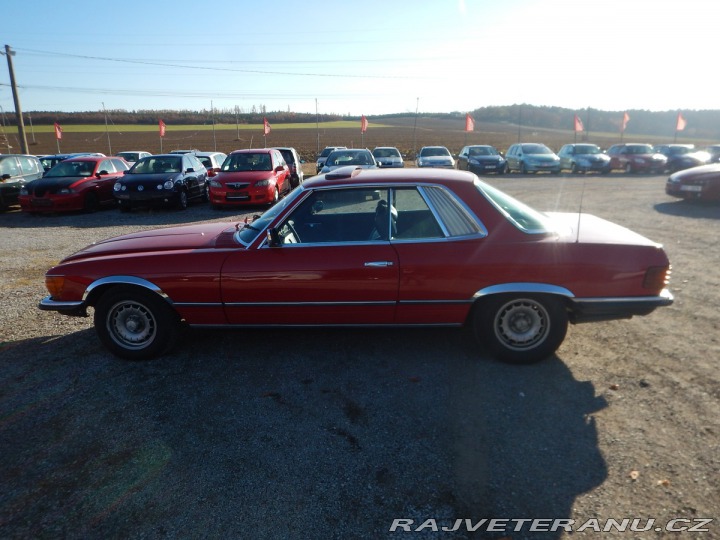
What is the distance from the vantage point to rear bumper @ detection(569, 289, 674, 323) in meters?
3.67

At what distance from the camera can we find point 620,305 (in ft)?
12.1

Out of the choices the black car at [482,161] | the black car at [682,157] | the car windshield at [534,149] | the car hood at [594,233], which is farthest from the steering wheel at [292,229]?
the black car at [682,157]

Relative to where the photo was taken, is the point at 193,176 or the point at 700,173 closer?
the point at 700,173

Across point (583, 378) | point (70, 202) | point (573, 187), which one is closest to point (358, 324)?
point (583, 378)

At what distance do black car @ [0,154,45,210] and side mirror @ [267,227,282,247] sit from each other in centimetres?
1322

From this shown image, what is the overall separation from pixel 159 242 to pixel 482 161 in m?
22.1

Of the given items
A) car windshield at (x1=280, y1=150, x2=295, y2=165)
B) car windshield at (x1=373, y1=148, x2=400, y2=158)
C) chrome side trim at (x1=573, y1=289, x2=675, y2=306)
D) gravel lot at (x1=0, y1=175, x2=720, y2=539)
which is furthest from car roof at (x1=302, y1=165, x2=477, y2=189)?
car windshield at (x1=373, y1=148, x2=400, y2=158)

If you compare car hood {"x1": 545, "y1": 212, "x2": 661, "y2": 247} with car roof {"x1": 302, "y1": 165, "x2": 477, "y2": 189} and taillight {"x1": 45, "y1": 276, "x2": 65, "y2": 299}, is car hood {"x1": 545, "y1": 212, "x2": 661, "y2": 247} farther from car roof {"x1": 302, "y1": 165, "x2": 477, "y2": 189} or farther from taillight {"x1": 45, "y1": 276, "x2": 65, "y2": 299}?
taillight {"x1": 45, "y1": 276, "x2": 65, "y2": 299}

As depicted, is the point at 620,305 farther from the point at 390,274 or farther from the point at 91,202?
the point at 91,202

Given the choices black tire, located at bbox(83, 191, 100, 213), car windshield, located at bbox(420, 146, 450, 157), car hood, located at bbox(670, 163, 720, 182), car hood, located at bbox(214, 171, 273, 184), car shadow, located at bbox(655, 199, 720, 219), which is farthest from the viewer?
car windshield, located at bbox(420, 146, 450, 157)

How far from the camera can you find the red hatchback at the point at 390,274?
12.1ft

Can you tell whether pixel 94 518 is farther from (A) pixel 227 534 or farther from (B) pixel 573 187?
(B) pixel 573 187

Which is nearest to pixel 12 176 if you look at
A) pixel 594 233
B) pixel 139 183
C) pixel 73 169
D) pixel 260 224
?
pixel 73 169

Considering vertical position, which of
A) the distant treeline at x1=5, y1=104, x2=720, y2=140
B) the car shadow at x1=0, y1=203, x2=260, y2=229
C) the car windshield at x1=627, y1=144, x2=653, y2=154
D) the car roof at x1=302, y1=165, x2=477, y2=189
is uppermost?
the distant treeline at x1=5, y1=104, x2=720, y2=140
